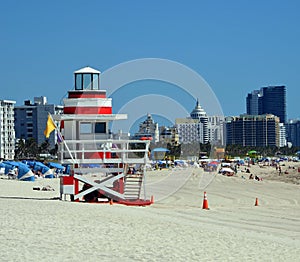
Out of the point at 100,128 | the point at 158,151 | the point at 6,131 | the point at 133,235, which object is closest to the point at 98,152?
the point at 100,128

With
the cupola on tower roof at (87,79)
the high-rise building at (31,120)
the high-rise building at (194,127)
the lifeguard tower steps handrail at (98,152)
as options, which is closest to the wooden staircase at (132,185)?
the lifeguard tower steps handrail at (98,152)

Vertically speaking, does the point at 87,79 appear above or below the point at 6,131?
below

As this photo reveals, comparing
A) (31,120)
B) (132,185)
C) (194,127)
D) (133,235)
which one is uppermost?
(31,120)

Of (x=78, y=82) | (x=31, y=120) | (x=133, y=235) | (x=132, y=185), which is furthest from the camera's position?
(x=31, y=120)

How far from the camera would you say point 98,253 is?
435 inches

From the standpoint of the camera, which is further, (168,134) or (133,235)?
(168,134)

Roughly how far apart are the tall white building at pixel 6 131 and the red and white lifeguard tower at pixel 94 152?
12432cm

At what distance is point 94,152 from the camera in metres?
20.4

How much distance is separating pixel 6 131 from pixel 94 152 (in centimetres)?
13348

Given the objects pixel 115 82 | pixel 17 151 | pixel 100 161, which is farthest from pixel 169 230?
pixel 17 151

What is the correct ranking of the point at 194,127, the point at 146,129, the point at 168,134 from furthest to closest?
1. the point at 194,127
2. the point at 168,134
3. the point at 146,129

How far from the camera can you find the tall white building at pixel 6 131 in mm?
145725

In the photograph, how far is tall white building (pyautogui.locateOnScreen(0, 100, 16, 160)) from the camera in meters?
146

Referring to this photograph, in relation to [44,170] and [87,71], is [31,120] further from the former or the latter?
[87,71]
